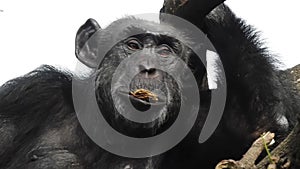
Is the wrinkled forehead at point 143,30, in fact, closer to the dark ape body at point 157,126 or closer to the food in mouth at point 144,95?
the dark ape body at point 157,126

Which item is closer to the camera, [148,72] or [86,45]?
[148,72]

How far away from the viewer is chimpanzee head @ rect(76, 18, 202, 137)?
495 centimetres

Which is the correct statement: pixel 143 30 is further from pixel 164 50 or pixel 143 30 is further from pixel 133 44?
pixel 164 50

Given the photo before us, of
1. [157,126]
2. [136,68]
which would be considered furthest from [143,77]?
[157,126]

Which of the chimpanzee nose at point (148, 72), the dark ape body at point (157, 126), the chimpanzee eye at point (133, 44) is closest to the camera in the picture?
the chimpanzee nose at point (148, 72)

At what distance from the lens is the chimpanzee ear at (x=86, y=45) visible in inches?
229

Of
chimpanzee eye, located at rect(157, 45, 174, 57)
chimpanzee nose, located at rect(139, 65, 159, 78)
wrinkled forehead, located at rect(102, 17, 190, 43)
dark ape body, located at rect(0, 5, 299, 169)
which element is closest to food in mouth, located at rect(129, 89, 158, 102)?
chimpanzee nose, located at rect(139, 65, 159, 78)

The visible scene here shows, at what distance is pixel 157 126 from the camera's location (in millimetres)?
5121

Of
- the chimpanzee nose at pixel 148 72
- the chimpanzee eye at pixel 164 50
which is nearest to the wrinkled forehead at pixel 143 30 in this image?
the chimpanzee eye at pixel 164 50

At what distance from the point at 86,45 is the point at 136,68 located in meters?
0.98

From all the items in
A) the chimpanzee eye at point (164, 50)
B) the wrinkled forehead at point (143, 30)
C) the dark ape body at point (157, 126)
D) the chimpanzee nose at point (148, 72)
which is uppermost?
the wrinkled forehead at point (143, 30)

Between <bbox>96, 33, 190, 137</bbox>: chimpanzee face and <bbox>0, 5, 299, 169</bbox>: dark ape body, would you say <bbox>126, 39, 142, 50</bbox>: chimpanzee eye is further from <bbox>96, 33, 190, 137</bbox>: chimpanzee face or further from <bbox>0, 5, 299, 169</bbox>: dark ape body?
<bbox>0, 5, 299, 169</bbox>: dark ape body

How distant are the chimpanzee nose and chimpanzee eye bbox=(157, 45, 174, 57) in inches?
17.5

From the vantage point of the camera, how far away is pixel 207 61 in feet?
19.0
